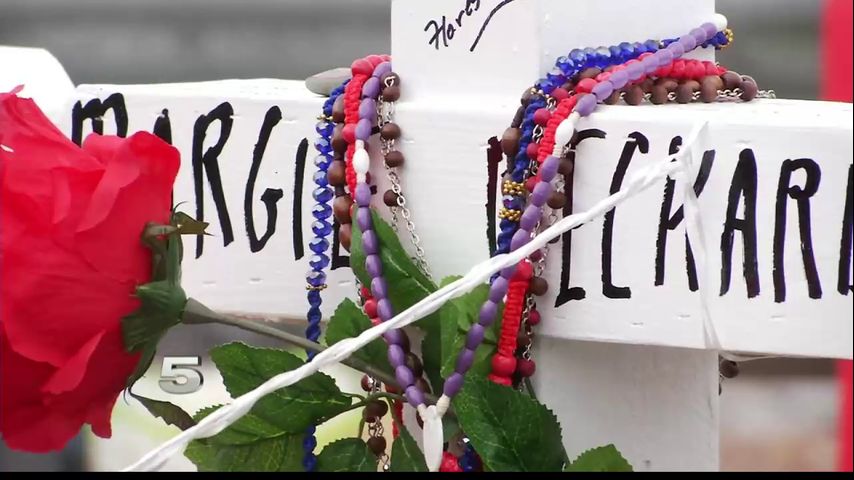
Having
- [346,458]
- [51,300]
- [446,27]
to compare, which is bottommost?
[346,458]

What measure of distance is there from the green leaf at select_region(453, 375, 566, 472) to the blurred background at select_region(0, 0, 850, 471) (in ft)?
7.88

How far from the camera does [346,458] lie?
24.3 inches

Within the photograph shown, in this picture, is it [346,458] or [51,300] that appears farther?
[346,458]

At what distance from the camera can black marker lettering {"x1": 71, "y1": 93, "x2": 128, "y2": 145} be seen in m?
0.73

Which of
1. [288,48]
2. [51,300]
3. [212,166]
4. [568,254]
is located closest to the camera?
[51,300]

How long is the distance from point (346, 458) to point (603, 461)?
14 cm

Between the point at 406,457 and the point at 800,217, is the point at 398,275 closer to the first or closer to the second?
the point at 406,457

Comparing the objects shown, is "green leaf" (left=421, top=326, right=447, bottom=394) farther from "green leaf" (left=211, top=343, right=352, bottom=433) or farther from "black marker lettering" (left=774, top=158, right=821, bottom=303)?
"black marker lettering" (left=774, top=158, right=821, bottom=303)

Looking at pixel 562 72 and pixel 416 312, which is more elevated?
pixel 562 72

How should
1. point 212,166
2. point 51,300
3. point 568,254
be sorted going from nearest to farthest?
point 51,300
point 568,254
point 212,166

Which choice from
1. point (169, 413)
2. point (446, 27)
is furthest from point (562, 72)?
point (169, 413)

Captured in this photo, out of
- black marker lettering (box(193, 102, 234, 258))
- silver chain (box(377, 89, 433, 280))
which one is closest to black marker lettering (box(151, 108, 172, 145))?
black marker lettering (box(193, 102, 234, 258))
